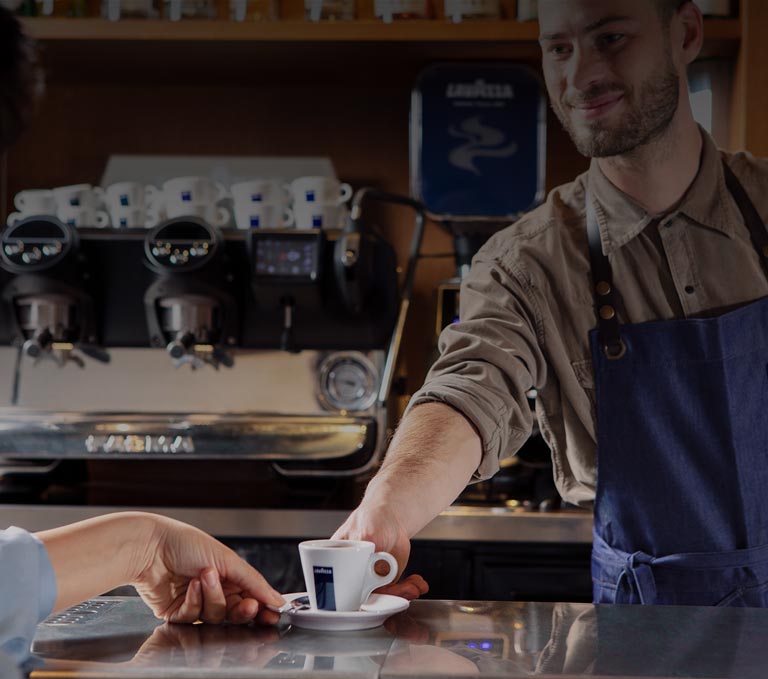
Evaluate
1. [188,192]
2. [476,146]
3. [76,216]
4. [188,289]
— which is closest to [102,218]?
[76,216]

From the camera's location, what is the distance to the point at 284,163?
3125 millimetres

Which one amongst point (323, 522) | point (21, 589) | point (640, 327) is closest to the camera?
point (21, 589)

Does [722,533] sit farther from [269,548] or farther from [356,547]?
[269,548]

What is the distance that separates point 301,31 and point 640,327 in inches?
53.5

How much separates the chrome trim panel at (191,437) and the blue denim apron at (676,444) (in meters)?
0.80

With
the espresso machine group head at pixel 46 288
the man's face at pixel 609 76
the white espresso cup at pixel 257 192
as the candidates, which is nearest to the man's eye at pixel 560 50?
the man's face at pixel 609 76

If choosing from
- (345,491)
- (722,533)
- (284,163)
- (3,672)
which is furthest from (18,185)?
(3,672)

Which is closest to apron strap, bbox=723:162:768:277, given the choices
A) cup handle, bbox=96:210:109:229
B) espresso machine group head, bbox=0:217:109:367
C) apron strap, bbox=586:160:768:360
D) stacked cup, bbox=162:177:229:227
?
apron strap, bbox=586:160:768:360

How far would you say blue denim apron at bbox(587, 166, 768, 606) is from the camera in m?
1.60

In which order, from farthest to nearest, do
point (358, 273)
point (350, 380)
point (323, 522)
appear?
point (350, 380)
point (358, 273)
point (323, 522)

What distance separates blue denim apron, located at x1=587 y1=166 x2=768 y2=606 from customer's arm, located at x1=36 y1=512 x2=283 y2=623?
708 mm

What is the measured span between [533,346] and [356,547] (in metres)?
0.69

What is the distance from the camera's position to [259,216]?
2.68 meters

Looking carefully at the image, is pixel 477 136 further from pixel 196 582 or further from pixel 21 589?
pixel 21 589
